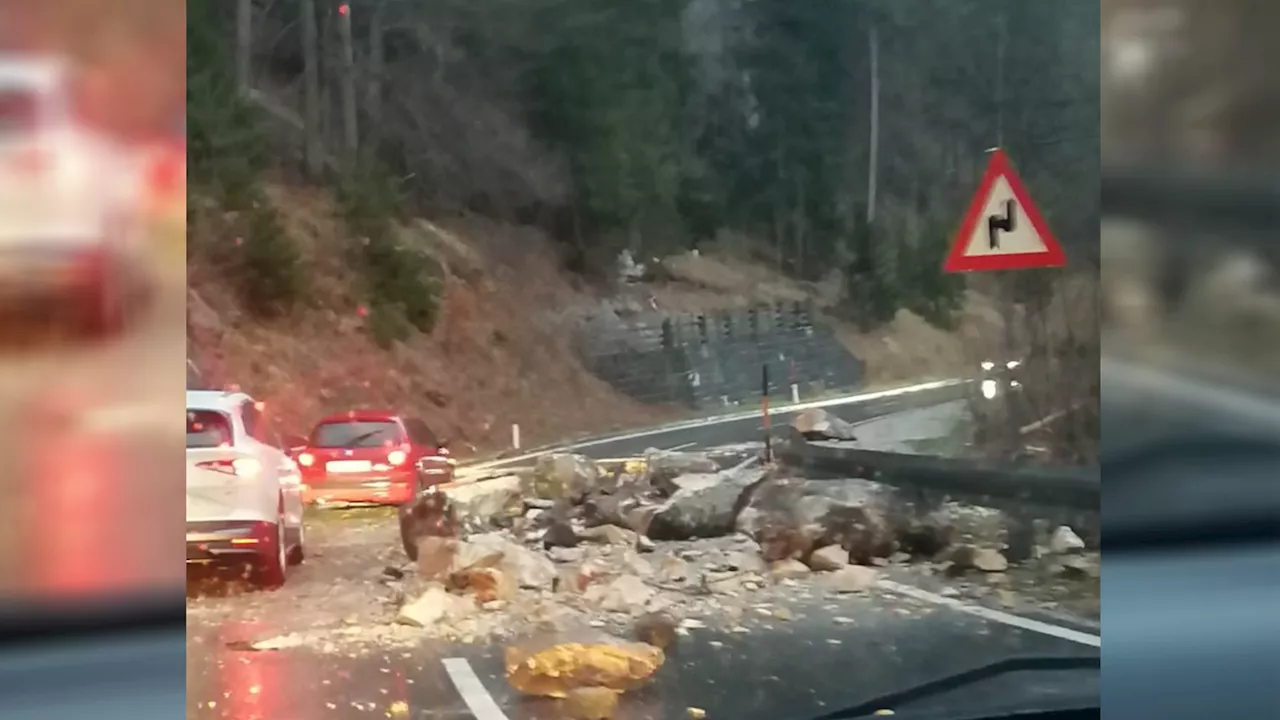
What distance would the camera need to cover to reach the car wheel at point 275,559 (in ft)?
8.55

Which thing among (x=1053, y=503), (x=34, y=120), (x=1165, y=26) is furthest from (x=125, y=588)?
(x=1165, y=26)

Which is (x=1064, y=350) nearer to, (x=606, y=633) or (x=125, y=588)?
(x=606, y=633)

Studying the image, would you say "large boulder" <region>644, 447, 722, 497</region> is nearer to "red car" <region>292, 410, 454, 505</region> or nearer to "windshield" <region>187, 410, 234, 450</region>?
"red car" <region>292, 410, 454, 505</region>

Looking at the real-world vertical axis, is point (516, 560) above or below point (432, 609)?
above

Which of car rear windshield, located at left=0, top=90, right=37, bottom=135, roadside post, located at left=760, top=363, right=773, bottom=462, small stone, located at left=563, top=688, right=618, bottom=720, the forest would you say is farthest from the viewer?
roadside post, located at left=760, top=363, right=773, bottom=462

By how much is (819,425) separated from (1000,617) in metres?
0.81

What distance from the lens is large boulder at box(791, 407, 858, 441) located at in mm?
3012

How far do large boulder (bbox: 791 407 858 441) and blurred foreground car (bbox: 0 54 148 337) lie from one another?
5.71 ft

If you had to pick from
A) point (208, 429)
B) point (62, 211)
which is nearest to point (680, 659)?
point (208, 429)

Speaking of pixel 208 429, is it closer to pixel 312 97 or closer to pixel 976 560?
pixel 312 97

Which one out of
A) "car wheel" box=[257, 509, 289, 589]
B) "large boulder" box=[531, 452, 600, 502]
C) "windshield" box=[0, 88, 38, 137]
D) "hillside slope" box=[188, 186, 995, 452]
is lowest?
"car wheel" box=[257, 509, 289, 589]

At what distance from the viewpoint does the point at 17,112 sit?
7.93 feet

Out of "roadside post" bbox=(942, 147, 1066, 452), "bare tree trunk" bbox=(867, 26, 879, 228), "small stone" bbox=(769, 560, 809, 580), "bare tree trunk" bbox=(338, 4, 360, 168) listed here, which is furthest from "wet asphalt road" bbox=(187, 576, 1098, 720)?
"bare tree trunk" bbox=(338, 4, 360, 168)

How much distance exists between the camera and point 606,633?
2.83 meters
